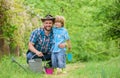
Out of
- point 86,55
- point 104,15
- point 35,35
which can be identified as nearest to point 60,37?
point 35,35

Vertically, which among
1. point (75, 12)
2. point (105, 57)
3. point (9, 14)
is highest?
point (9, 14)

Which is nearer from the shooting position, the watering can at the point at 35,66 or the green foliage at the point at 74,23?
the watering can at the point at 35,66

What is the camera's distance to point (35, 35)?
7.57m

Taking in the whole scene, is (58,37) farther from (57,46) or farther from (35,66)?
(35,66)

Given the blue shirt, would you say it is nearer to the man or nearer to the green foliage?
the man

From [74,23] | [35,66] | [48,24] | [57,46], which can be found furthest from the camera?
[74,23]

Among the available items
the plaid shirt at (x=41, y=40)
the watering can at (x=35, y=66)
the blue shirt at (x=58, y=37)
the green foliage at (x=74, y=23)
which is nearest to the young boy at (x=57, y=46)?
the blue shirt at (x=58, y=37)

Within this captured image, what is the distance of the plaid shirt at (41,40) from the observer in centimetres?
758

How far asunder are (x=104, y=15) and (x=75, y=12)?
29.2 feet

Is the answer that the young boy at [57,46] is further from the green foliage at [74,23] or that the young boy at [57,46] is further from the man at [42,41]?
the green foliage at [74,23]

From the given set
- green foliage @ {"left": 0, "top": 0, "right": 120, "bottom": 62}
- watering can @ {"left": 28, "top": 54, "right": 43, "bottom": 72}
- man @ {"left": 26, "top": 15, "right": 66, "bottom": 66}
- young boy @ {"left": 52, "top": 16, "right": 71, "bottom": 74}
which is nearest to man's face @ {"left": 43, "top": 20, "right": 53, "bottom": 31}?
man @ {"left": 26, "top": 15, "right": 66, "bottom": 66}

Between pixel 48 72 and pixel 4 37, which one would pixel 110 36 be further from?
pixel 4 37

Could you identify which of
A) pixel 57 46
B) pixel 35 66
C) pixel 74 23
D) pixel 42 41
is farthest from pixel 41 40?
pixel 74 23

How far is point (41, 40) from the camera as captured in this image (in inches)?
299
